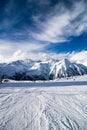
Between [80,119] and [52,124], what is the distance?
168cm

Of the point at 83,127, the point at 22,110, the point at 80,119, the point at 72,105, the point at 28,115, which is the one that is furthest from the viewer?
the point at 72,105

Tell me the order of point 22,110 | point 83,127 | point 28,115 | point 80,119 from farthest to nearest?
point 22,110 → point 28,115 → point 80,119 → point 83,127

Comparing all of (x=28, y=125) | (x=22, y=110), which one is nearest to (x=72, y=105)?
(x=22, y=110)

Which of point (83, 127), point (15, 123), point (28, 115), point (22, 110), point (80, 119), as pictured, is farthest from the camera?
point (22, 110)

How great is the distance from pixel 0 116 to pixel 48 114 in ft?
8.91

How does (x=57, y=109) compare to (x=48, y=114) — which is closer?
(x=48, y=114)

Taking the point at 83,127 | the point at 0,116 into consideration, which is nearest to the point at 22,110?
the point at 0,116

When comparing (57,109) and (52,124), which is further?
(57,109)

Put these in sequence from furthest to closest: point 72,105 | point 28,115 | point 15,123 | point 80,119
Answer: point 72,105 < point 28,115 < point 80,119 < point 15,123

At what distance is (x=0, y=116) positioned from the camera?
28.5 ft

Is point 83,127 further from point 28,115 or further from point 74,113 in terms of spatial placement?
point 28,115

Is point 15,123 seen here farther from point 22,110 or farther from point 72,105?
point 72,105

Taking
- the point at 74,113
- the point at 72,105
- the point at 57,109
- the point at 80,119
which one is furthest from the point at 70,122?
the point at 72,105

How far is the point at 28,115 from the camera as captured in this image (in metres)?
9.05
